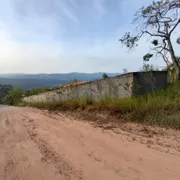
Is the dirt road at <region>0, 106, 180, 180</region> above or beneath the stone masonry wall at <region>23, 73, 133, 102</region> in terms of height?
beneath

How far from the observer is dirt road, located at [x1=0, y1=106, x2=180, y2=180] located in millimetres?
2914

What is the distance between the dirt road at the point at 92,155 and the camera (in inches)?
115

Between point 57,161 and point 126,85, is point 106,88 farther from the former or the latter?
point 57,161

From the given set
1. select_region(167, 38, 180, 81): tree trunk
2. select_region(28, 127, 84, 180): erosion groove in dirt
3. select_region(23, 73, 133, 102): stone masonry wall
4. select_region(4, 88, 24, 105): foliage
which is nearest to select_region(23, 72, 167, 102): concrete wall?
select_region(23, 73, 133, 102): stone masonry wall

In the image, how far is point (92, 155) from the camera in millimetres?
3562

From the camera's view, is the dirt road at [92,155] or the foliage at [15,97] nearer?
the dirt road at [92,155]

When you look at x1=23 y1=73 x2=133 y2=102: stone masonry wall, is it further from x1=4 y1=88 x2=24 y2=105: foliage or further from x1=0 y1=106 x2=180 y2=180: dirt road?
x1=4 y1=88 x2=24 y2=105: foliage

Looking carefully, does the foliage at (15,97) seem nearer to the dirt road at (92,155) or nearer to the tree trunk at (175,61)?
the tree trunk at (175,61)

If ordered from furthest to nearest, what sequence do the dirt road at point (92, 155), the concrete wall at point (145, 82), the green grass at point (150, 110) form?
1. the concrete wall at point (145, 82)
2. the green grass at point (150, 110)
3. the dirt road at point (92, 155)

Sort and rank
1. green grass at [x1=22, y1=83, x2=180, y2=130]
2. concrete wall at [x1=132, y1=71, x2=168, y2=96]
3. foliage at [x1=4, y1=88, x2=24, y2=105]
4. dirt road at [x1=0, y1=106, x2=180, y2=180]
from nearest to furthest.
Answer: dirt road at [x1=0, y1=106, x2=180, y2=180]
green grass at [x1=22, y1=83, x2=180, y2=130]
concrete wall at [x1=132, y1=71, x2=168, y2=96]
foliage at [x1=4, y1=88, x2=24, y2=105]

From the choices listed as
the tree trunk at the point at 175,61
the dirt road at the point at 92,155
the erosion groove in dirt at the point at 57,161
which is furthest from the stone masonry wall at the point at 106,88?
the erosion groove in dirt at the point at 57,161

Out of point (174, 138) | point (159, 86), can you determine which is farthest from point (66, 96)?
point (174, 138)

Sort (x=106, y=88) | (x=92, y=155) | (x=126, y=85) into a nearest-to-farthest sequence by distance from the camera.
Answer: (x=92, y=155), (x=126, y=85), (x=106, y=88)

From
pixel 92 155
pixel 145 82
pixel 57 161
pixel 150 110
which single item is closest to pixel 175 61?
pixel 145 82
